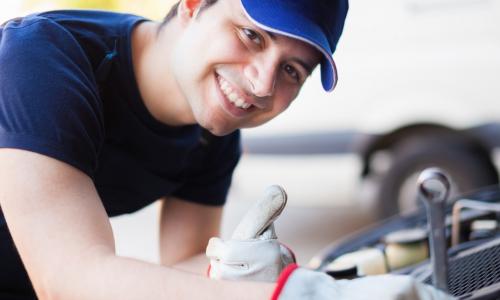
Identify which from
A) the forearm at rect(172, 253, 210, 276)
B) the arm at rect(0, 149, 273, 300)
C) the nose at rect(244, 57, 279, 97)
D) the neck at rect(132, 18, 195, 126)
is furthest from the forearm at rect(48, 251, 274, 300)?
the forearm at rect(172, 253, 210, 276)

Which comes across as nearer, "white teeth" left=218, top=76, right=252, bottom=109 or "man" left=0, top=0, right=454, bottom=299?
"man" left=0, top=0, right=454, bottom=299

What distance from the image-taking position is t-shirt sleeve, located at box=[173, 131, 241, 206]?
5.35ft

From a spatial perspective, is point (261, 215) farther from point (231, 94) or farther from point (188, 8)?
point (188, 8)

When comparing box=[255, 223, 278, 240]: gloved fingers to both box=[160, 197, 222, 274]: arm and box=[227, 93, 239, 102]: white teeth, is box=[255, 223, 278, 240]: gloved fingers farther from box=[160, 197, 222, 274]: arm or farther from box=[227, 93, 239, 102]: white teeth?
box=[160, 197, 222, 274]: arm

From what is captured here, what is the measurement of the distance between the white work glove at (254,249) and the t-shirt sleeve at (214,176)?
0.59 meters

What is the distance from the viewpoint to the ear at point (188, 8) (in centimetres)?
126

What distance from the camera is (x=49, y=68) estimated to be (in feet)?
3.59

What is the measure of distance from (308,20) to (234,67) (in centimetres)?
14

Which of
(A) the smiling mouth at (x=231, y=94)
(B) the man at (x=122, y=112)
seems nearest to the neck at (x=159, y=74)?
(B) the man at (x=122, y=112)

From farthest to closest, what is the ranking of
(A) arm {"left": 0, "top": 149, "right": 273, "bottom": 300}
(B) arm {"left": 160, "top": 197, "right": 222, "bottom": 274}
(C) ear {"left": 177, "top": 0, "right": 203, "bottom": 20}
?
(B) arm {"left": 160, "top": 197, "right": 222, "bottom": 274} → (C) ear {"left": 177, "top": 0, "right": 203, "bottom": 20} → (A) arm {"left": 0, "top": 149, "right": 273, "bottom": 300}

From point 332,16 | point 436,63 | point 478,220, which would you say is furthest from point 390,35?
point 332,16

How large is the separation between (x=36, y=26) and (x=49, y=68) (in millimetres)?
119

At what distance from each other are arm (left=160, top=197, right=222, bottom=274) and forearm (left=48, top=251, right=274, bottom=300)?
0.72 meters

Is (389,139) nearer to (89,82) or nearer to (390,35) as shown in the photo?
(390,35)
